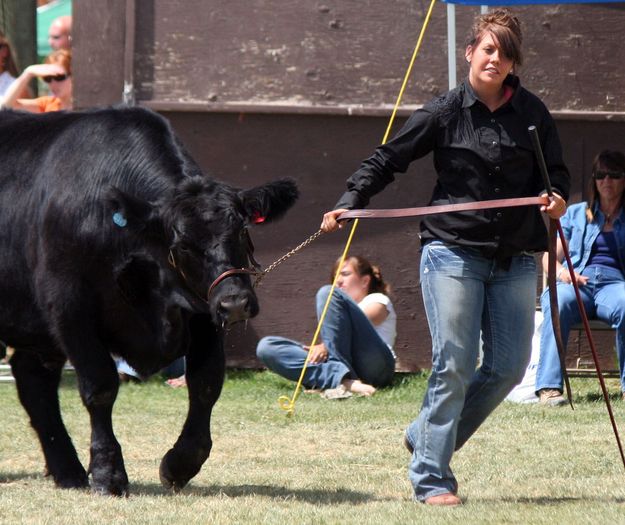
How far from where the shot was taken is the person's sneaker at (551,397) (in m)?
8.93

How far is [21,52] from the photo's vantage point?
14.0 metres

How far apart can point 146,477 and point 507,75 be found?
2748mm

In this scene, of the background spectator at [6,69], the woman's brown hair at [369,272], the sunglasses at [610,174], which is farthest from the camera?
the background spectator at [6,69]

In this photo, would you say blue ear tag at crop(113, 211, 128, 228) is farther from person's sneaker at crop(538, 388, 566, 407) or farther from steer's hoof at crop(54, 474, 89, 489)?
person's sneaker at crop(538, 388, 566, 407)

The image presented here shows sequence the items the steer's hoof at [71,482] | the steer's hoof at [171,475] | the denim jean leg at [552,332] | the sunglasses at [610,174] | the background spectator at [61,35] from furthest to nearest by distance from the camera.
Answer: the background spectator at [61,35], the sunglasses at [610,174], the denim jean leg at [552,332], the steer's hoof at [71,482], the steer's hoof at [171,475]

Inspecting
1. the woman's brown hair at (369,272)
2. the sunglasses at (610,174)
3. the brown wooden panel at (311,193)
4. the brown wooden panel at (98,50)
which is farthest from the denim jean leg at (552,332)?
the brown wooden panel at (98,50)

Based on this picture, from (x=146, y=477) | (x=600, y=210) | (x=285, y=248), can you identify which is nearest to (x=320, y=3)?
(x=285, y=248)

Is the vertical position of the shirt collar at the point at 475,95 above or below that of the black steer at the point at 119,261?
above

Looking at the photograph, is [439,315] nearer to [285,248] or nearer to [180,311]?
[180,311]

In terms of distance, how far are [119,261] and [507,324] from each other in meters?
1.78

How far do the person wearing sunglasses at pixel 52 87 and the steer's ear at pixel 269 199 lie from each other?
4872mm

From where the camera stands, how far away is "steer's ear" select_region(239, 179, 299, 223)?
231 inches

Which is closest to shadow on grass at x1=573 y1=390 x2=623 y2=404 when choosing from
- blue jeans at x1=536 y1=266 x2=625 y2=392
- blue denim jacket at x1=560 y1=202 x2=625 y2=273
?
blue jeans at x1=536 y1=266 x2=625 y2=392

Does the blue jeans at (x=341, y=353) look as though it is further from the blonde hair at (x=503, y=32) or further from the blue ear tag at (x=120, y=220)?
the blonde hair at (x=503, y=32)
